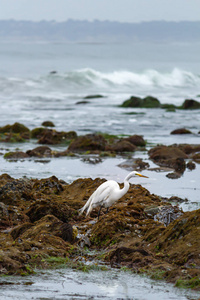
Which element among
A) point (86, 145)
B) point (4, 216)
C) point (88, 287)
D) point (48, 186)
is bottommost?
point (88, 287)

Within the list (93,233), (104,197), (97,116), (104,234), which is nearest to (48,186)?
(104,197)

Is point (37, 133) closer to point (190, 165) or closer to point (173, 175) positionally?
point (190, 165)

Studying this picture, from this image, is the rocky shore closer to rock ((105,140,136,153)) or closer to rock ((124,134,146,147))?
rock ((105,140,136,153))

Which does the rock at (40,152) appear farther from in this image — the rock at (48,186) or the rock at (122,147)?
the rock at (48,186)

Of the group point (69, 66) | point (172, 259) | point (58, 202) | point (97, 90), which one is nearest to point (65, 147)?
point (58, 202)

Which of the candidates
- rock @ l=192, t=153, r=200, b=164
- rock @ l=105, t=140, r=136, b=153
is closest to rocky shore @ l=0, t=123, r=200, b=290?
rock @ l=192, t=153, r=200, b=164

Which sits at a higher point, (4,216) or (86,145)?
(86,145)

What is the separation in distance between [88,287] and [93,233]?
7.07 feet

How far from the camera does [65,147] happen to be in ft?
67.7

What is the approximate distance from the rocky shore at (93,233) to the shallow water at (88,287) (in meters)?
0.18

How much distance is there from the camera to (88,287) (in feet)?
21.3

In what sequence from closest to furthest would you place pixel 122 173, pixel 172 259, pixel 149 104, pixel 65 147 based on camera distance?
1. pixel 172 259
2. pixel 122 173
3. pixel 65 147
4. pixel 149 104

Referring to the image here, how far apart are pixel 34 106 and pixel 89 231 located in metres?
29.8

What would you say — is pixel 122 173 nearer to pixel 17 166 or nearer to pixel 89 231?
pixel 17 166
